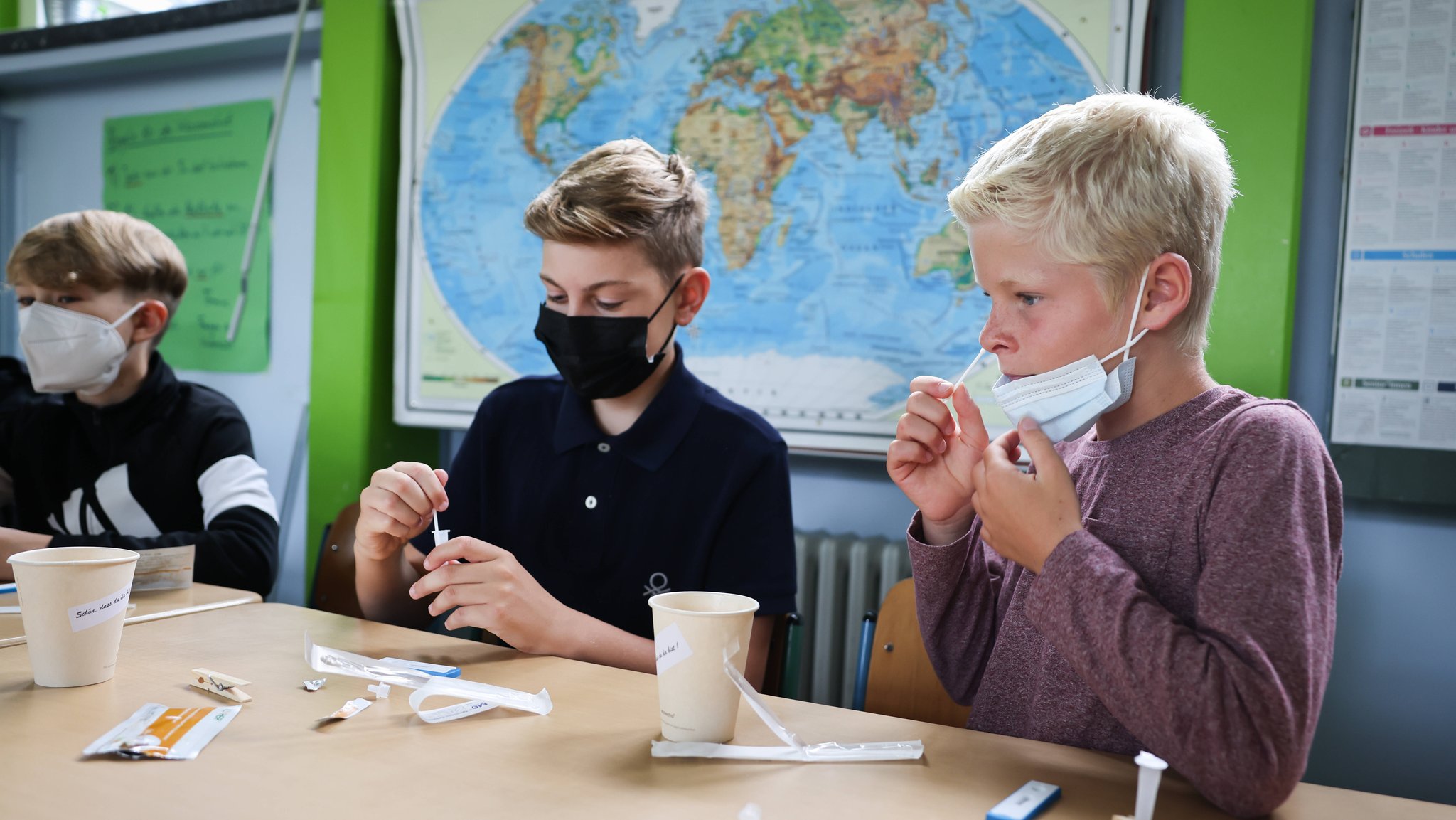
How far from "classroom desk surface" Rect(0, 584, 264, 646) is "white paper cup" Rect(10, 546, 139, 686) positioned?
0.78 ft

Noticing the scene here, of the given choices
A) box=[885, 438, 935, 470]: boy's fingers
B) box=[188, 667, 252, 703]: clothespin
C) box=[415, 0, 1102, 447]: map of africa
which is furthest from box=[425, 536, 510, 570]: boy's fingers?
box=[415, 0, 1102, 447]: map of africa

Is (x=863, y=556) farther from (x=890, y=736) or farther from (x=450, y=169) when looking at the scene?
(x=450, y=169)

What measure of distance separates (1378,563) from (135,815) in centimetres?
213

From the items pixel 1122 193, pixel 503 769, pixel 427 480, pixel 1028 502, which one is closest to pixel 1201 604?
pixel 1028 502

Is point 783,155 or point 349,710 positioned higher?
point 783,155

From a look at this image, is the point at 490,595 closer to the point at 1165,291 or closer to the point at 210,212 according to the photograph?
the point at 1165,291

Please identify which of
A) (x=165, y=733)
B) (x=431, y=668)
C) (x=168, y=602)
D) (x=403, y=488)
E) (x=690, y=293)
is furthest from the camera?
(x=690, y=293)

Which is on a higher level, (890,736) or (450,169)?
(450,169)

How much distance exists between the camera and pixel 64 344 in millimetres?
1896

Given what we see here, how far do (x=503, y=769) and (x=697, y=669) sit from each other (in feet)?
0.56

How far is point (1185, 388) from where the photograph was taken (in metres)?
1.02

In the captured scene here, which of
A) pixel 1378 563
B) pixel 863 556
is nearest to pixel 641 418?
pixel 863 556

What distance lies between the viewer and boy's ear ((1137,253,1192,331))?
97cm

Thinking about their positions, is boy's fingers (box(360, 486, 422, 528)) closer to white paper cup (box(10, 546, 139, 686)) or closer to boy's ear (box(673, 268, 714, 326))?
white paper cup (box(10, 546, 139, 686))
